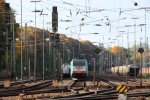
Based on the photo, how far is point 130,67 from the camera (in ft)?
343

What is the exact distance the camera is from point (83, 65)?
71.3 metres

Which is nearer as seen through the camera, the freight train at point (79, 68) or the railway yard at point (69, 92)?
the railway yard at point (69, 92)

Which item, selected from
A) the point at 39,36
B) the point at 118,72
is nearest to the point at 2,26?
the point at 118,72

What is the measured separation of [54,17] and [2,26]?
51175mm

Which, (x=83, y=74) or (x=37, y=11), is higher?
(x=37, y=11)

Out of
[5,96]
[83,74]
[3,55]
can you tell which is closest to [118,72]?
[3,55]

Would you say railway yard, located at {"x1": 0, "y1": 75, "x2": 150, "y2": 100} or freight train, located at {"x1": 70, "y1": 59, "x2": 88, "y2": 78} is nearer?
railway yard, located at {"x1": 0, "y1": 75, "x2": 150, "y2": 100}

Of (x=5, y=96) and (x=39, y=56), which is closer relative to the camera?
(x=5, y=96)

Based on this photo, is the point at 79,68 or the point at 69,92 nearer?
the point at 69,92

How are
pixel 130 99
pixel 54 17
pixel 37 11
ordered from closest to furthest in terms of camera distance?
pixel 130 99 < pixel 54 17 < pixel 37 11

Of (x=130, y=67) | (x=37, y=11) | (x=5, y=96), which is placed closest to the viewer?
(x=5, y=96)

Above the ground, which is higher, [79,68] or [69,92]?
[79,68]

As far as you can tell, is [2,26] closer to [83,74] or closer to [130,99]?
[83,74]

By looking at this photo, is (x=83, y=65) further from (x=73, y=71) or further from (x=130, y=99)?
(x=130, y=99)
